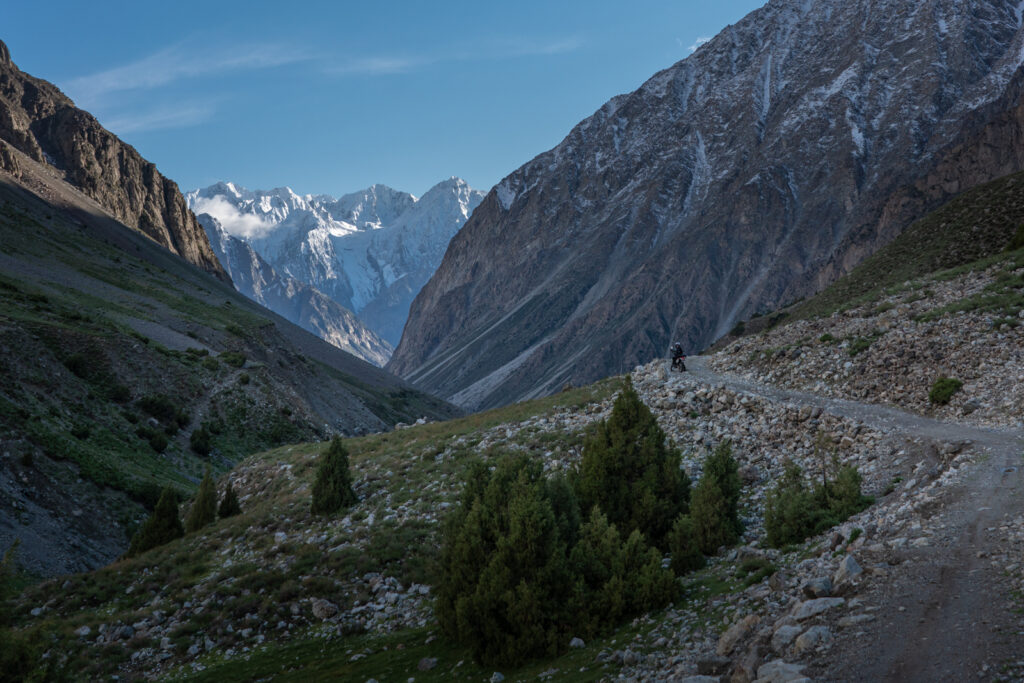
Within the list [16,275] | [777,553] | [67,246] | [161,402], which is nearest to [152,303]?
[16,275]

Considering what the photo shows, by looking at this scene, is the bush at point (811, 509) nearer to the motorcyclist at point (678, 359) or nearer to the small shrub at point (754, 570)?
the small shrub at point (754, 570)

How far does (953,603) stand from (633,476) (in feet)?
25.2

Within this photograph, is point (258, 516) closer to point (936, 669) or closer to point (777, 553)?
point (777, 553)

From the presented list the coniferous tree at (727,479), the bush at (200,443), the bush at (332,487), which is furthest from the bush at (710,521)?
the bush at (200,443)

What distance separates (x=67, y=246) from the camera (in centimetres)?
8288

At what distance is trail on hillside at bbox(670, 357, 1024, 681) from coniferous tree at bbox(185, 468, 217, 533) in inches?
779

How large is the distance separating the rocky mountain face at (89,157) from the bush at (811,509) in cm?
14528

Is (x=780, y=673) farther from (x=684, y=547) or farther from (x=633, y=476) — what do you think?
(x=633, y=476)

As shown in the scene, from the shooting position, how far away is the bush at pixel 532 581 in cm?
1062

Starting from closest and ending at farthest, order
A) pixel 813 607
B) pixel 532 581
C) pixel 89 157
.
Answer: pixel 813 607 → pixel 532 581 → pixel 89 157

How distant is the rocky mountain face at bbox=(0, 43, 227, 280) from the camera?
131375 mm

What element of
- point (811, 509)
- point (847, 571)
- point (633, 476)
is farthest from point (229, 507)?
point (847, 571)

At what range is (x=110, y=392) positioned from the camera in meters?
38.1

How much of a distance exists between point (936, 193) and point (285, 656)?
176 m
